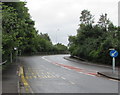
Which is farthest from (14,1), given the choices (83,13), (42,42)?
(42,42)

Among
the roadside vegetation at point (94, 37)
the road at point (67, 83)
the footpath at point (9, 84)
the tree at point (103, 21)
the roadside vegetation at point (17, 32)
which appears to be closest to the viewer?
the footpath at point (9, 84)

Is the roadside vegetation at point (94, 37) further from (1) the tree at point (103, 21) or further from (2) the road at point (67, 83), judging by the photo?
(2) the road at point (67, 83)

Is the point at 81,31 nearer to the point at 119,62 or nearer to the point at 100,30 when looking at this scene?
the point at 100,30

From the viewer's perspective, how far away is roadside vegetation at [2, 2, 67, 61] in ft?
58.1

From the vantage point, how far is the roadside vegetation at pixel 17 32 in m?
17.7

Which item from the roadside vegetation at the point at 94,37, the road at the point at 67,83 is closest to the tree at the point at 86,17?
the roadside vegetation at the point at 94,37

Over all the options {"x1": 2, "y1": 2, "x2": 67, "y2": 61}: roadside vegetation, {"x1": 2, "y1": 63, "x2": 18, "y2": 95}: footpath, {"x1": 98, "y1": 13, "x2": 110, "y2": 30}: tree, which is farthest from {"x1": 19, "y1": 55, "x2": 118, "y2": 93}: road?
{"x1": 98, "y1": 13, "x2": 110, "y2": 30}: tree

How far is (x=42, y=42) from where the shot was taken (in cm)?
8038

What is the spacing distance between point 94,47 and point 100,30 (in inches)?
178

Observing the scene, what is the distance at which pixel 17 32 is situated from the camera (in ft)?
68.9

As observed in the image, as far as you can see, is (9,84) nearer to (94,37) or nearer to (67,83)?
(67,83)

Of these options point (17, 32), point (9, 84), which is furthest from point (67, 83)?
point (17, 32)

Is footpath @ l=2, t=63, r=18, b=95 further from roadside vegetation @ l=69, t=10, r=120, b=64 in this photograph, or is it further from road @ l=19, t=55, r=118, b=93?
roadside vegetation @ l=69, t=10, r=120, b=64

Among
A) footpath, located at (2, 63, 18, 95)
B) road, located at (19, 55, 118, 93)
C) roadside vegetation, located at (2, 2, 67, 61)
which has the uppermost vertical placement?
roadside vegetation, located at (2, 2, 67, 61)
